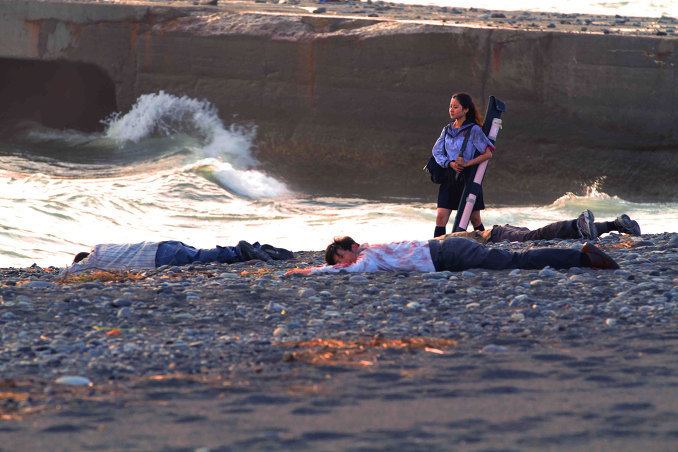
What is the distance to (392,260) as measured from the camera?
7.95 meters

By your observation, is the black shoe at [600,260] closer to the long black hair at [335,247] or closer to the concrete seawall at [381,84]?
the long black hair at [335,247]

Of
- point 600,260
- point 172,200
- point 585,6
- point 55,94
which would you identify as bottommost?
point 172,200

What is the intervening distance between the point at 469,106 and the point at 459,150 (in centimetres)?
36

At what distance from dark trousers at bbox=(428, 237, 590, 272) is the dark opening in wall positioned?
39.0ft

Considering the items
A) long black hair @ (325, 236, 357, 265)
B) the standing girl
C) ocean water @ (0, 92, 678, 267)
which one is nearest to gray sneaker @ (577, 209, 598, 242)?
the standing girl

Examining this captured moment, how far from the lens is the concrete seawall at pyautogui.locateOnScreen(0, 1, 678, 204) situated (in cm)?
1623

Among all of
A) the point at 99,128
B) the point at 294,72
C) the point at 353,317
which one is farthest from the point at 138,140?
the point at 353,317

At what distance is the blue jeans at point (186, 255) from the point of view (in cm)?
896

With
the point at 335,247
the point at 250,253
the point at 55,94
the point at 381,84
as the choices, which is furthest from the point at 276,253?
the point at 55,94

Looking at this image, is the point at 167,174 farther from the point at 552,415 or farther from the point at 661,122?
the point at 552,415

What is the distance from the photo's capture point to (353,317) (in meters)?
6.69

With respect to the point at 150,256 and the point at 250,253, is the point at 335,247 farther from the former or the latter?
the point at 150,256

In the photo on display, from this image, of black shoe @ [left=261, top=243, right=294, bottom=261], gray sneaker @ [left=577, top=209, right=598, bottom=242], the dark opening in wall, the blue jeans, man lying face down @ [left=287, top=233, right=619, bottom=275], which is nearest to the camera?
man lying face down @ [left=287, top=233, right=619, bottom=275]

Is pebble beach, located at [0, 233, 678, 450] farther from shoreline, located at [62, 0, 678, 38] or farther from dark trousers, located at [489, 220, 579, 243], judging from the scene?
shoreline, located at [62, 0, 678, 38]
